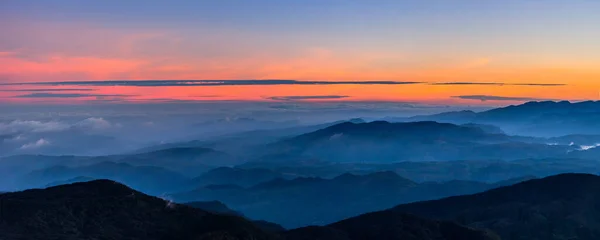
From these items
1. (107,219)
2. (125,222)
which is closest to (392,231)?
(125,222)

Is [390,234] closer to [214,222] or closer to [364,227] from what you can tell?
[364,227]

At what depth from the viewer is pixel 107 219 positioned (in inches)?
6004

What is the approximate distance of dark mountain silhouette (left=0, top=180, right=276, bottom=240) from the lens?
14250cm

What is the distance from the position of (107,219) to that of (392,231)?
75063mm

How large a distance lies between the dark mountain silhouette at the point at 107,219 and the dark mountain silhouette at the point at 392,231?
64.0ft

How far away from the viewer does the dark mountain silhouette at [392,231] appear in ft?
568

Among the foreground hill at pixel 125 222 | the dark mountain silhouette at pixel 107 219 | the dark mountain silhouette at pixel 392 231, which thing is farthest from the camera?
the dark mountain silhouette at pixel 392 231

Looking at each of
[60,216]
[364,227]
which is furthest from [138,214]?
[364,227]

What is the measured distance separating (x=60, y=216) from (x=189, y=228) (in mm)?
28360

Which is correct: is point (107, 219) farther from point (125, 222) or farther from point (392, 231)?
point (392, 231)

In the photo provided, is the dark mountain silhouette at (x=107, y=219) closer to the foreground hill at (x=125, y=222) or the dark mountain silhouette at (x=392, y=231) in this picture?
the foreground hill at (x=125, y=222)

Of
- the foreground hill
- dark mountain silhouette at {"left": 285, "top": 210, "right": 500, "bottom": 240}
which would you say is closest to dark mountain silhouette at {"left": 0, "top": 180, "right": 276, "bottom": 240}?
the foreground hill

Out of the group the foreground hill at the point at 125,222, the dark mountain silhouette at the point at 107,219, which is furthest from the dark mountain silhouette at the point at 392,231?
the dark mountain silhouette at the point at 107,219

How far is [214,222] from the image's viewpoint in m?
156
